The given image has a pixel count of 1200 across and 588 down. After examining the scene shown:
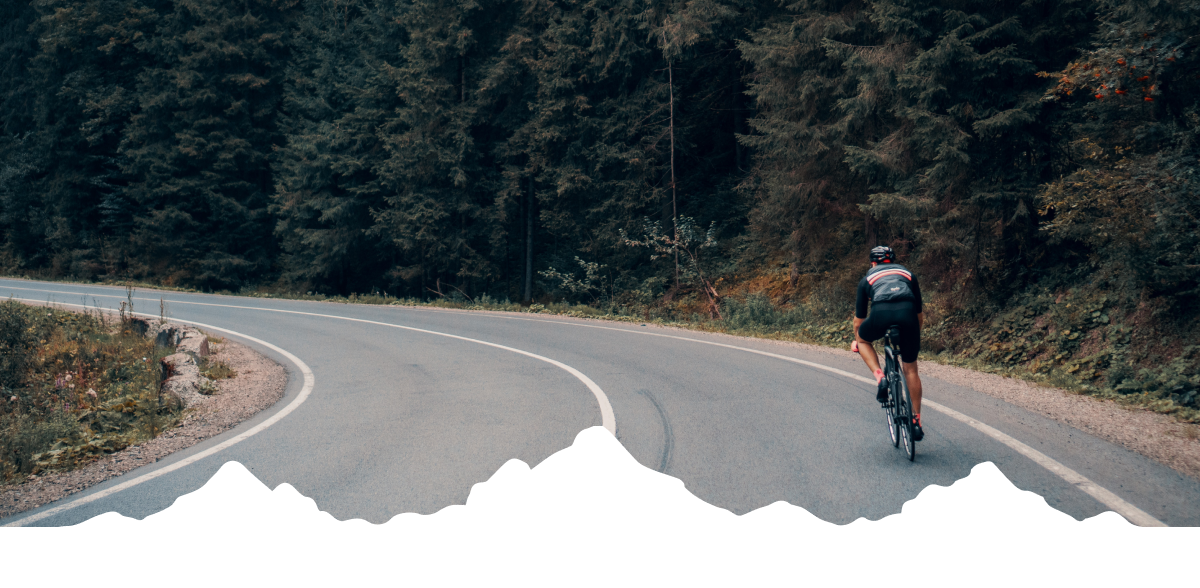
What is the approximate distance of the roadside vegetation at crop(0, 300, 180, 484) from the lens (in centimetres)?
652

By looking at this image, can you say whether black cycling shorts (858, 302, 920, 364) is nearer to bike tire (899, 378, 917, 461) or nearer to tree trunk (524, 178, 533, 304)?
bike tire (899, 378, 917, 461)

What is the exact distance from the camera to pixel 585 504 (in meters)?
4.38

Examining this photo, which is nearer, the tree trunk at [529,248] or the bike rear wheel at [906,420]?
the bike rear wheel at [906,420]

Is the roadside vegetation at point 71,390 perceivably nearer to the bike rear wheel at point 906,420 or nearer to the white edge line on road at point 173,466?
the white edge line on road at point 173,466

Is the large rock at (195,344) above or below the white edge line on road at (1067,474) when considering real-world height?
below

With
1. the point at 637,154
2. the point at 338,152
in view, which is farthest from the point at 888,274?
the point at 338,152

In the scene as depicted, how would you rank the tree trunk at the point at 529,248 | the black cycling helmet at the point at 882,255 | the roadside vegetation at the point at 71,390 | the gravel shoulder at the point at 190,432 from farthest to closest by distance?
the tree trunk at the point at 529,248, the roadside vegetation at the point at 71,390, the black cycling helmet at the point at 882,255, the gravel shoulder at the point at 190,432

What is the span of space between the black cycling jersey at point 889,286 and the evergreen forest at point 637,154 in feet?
17.7

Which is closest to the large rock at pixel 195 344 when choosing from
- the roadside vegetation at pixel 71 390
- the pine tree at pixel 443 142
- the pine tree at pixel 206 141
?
the roadside vegetation at pixel 71 390

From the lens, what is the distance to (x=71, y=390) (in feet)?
36.6

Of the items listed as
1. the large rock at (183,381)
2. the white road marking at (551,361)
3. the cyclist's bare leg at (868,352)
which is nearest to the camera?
the cyclist's bare leg at (868,352)

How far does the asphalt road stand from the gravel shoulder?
23 cm

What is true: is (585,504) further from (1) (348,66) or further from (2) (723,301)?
(1) (348,66)

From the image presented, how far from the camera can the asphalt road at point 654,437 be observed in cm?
486
